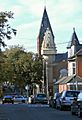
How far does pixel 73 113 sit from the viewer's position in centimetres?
3381

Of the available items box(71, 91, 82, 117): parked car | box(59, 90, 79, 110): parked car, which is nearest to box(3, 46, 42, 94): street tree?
box(59, 90, 79, 110): parked car

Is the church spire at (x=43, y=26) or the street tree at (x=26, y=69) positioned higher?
the church spire at (x=43, y=26)

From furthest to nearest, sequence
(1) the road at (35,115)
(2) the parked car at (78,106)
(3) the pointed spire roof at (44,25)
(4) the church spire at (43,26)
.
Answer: (3) the pointed spire roof at (44,25)
(4) the church spire at (43,26)
(2) the parked car at (78,106)
(1) the road at (35,115)

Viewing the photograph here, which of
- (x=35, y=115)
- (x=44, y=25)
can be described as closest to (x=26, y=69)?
(x=44, y=25)

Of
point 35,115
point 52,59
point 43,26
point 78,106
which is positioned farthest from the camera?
point 43,26

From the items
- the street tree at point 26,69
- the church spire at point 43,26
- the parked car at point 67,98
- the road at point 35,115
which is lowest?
the road at point 35,115

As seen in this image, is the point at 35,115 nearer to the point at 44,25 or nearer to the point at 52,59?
the point at 52,59

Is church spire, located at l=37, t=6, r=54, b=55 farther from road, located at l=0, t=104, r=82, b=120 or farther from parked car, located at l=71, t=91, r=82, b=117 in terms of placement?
parked car, located at l=71, t=91, r=82, b=117

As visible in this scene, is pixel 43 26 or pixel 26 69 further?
pixel 43 26

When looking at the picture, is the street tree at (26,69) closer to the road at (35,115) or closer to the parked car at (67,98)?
the parked car at (67,98)

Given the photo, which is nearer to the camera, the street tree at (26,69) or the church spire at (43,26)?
the street tree at (26,69)

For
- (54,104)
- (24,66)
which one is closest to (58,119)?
(54,104)

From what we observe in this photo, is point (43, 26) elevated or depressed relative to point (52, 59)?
elevated

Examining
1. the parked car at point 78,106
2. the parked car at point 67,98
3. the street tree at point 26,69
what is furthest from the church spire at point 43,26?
the parked car at point 78,106
